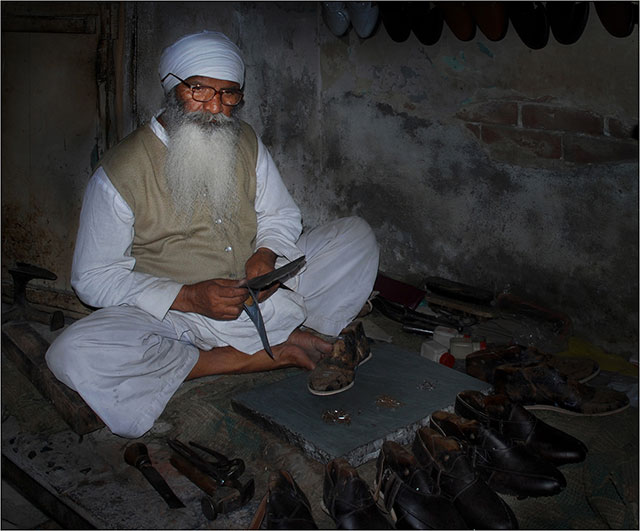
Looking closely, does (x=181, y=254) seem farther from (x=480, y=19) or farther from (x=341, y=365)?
(x=480, y=19)

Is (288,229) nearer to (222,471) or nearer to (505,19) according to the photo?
(222,471)

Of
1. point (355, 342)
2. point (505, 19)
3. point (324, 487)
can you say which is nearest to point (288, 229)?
point (355, 342)

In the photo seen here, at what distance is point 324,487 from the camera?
2.55m

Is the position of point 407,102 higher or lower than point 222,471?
higher

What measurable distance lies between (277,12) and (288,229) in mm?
1777

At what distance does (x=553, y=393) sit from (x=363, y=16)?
2351mm

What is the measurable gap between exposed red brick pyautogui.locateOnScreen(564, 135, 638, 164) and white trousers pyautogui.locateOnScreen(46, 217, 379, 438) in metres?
1.10

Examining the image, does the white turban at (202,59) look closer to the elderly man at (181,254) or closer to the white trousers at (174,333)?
the elderly man at (181,254)

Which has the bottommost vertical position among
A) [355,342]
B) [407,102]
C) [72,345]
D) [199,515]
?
[199,515]

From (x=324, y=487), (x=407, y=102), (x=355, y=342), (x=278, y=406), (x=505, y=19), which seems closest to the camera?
(x=324, y=487)

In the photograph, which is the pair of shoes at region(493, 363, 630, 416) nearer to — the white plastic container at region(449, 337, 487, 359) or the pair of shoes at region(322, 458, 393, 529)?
the white plastic container at region(449, 337, 487, 359)

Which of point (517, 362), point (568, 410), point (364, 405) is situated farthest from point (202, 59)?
point (568, 410)

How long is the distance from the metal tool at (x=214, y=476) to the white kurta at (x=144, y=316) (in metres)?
0.28

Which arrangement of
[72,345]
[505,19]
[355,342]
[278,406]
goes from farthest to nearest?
[505,19], [355,342], [278,406], [72,345]
